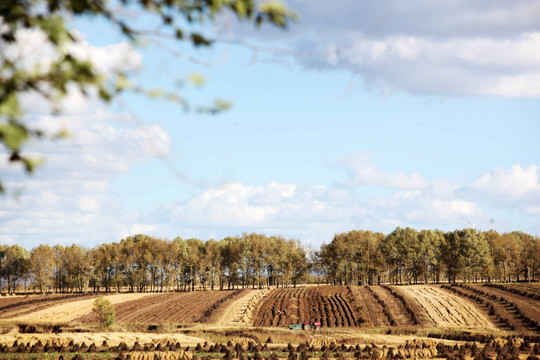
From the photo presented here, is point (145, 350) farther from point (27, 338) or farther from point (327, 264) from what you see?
point (327, 264)

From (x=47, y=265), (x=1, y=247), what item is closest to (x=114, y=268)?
(x=47, y=265)

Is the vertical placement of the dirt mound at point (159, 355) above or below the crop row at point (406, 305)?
above

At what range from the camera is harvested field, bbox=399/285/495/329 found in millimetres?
74375

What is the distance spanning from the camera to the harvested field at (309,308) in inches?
2968

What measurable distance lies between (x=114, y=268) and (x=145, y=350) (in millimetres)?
112486

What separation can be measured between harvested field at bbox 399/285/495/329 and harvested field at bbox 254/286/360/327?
1173 cm

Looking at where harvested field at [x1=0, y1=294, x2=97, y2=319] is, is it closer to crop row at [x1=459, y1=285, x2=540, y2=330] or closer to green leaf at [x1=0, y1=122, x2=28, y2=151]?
crop row at [x1=459, y1=285, x2=540, y2=330]

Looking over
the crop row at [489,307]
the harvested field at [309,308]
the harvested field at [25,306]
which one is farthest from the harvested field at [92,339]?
the crop row at [489,307]

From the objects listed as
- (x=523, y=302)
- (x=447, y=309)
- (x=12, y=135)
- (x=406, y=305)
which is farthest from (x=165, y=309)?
(x=12, y=135)

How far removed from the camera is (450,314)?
80250mm

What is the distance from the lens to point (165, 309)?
87312 mm

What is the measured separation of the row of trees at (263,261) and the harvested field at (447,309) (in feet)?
127

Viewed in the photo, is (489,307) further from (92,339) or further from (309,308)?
(92,339)

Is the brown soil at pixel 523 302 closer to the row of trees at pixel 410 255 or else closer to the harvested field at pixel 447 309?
the harvested field at pixel 447 309
